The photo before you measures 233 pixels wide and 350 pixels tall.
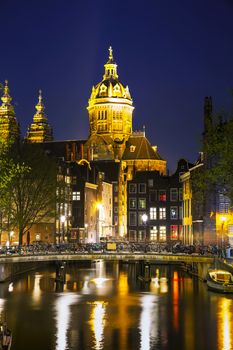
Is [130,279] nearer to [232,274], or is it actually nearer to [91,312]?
[232,274]

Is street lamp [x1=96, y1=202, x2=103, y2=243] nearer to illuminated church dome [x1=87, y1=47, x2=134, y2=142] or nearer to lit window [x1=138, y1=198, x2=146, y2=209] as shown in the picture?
lit window [x1=138, y1=198, x2=146, y2=209]

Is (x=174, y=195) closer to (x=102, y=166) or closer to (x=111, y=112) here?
(x=102, y=166)

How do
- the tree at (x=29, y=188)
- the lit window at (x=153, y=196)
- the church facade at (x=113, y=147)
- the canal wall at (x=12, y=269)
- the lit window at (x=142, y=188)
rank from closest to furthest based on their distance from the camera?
the canal wall at (x=12, y=269)
the tree at (x=29, y=188)
the lit window at (x=153, y=196)
the lit window at (x=142, y=188)
the church facade at (x=113, y=147)

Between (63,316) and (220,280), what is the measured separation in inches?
748

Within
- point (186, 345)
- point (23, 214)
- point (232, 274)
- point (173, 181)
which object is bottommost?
point (186, 345)

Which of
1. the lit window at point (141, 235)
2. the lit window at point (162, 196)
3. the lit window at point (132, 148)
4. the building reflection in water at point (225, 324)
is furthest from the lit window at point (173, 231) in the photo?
the building reflection in water at point (225, 324)

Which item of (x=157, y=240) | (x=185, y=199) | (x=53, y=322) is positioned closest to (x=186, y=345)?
(x=53, y=322)

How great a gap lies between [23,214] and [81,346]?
48627mm

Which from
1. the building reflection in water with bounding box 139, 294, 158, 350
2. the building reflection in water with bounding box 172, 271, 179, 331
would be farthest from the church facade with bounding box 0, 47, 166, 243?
the building reflection in water with bounding box 139, 294, 158, 350

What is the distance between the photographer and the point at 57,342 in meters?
51.1

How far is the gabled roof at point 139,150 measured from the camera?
584 feet

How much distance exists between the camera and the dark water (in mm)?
51562

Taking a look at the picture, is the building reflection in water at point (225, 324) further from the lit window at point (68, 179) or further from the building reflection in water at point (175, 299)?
the lit window at point (68, 179)

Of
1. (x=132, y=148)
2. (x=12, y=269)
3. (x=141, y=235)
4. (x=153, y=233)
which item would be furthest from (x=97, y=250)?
(x=132, y=148)
